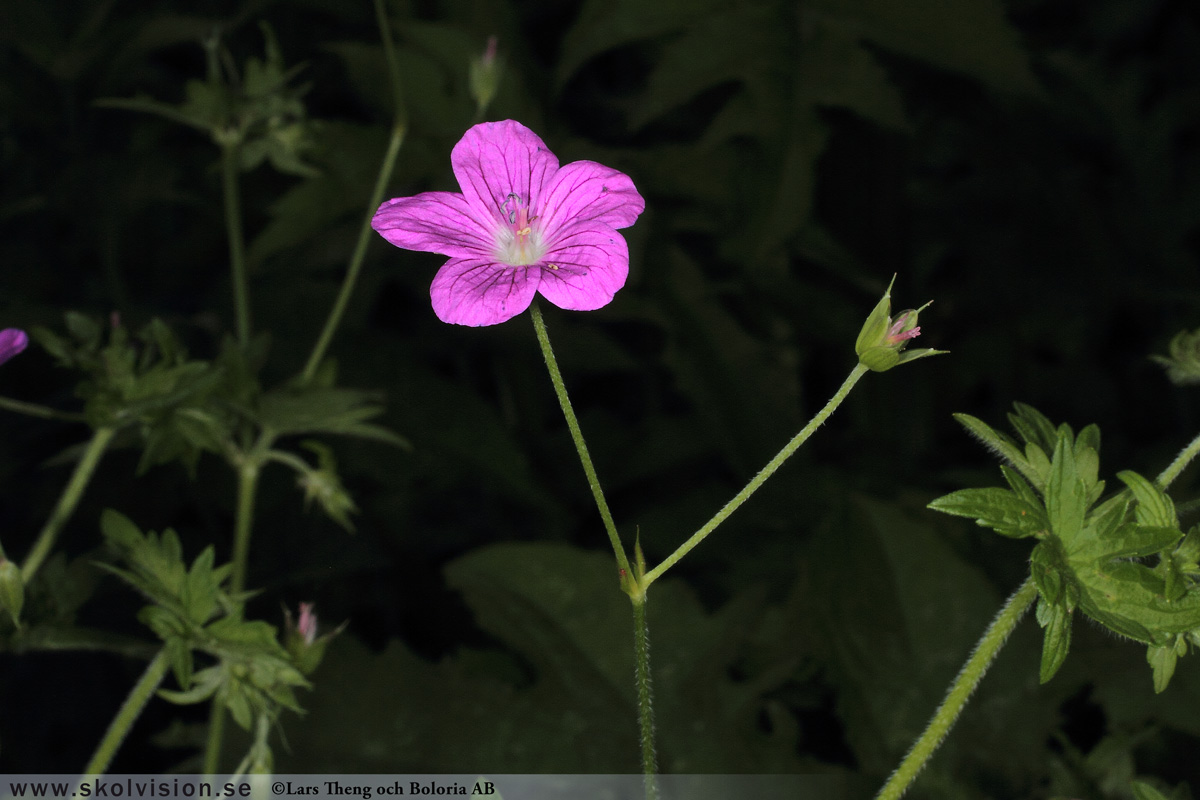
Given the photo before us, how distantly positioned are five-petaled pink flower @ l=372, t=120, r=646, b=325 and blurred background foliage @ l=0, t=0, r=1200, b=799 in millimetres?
379

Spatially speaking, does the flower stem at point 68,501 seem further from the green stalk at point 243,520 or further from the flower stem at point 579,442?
the flower stem at point 579,442

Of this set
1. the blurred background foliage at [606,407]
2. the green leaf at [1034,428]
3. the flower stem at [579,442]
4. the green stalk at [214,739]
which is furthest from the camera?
the blurred background foliage at [606,407]

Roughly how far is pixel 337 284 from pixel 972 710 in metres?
0.89

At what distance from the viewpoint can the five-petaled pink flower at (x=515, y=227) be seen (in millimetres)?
596

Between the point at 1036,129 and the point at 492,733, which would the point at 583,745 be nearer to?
the point at 492,733

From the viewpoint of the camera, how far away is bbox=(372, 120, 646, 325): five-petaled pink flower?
596mm

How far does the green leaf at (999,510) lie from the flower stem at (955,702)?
33mm

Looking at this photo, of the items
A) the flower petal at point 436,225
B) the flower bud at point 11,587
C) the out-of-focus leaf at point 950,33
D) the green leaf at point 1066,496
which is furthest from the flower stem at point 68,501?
the out-of-focus leaf at point 950,33

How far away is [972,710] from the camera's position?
3.68 feet

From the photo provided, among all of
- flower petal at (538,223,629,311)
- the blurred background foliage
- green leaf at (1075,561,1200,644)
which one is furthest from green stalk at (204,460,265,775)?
green leaf at (1075,561,1200,644)

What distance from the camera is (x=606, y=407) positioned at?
1.65 meters

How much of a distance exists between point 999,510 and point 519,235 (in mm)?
354

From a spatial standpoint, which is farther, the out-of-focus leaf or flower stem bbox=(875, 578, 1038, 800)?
the out-of-focus leaf

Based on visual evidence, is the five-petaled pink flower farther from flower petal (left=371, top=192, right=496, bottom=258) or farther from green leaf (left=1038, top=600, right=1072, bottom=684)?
green leaf (left=1038, top=600, right=1072, bottom=684)
